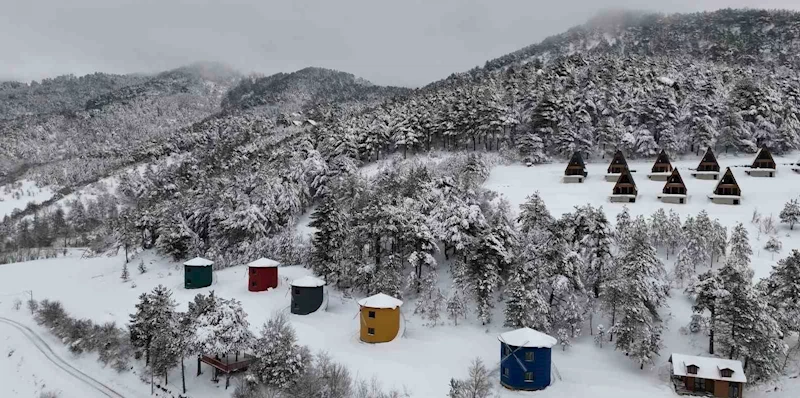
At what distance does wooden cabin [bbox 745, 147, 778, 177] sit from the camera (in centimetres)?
5784

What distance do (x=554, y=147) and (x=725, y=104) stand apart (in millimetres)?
22280

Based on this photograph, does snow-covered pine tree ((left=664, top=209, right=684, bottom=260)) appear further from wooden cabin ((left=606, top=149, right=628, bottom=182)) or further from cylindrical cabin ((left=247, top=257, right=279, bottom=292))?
cylindrical cabin ((left=247, top=257, right=279, bottom=292))

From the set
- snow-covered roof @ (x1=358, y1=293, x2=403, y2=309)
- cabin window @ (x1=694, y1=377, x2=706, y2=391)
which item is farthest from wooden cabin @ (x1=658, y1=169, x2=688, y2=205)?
snow-covered roof @ (x1=358, y1=293, x2=403, y2=309)

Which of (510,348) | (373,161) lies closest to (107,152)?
(373,161)

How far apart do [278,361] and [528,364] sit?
13.8 m

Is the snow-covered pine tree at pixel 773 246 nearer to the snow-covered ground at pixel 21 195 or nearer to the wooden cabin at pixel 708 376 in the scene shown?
the wooden cabin at pixel 708 376

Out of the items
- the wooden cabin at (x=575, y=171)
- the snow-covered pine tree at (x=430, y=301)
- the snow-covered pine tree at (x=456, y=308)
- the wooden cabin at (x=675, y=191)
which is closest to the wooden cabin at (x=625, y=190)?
the wooden cabin at (x=675, y=191)

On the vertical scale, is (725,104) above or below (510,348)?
above

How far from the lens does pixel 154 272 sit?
182ft

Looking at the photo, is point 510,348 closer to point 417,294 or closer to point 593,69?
point 417,294

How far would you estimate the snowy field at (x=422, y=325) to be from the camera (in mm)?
29766

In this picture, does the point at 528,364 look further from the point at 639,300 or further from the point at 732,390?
the point at 732,390

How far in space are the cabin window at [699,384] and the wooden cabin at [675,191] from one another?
26.7 metres

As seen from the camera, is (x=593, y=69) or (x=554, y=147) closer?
(x=554, y=147)
